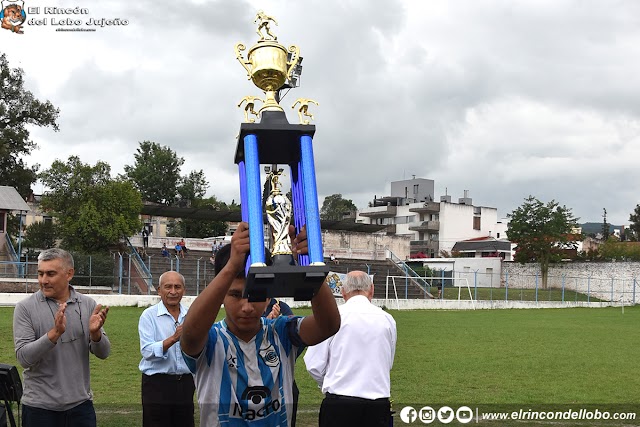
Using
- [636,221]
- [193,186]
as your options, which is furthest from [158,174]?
[636,221]

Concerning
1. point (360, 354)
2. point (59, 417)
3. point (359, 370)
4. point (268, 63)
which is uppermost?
point (268, 63)

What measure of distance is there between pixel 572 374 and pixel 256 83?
512 inches

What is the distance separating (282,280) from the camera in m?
3.54

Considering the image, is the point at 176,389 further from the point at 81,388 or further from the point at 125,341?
the point at 125,341

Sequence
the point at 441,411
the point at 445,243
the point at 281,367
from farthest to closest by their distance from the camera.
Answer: the point at 445,243 < the point at 441,411 < the point at 281,367

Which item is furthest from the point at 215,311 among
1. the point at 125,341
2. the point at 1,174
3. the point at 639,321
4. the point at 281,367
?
the point at 1,174

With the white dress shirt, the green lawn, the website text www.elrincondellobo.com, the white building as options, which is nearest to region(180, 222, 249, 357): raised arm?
the white dress shirt

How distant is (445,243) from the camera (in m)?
88.9

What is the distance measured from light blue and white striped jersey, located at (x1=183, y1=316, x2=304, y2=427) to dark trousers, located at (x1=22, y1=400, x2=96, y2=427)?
2032 mm

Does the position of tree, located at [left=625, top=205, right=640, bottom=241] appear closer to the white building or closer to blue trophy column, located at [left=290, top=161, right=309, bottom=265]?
the white building

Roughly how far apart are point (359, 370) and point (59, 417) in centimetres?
224

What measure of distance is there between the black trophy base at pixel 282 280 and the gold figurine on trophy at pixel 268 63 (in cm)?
96

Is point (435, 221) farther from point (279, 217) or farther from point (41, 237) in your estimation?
point (279, 217)

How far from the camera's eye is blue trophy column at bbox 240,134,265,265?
3545 millimetres
